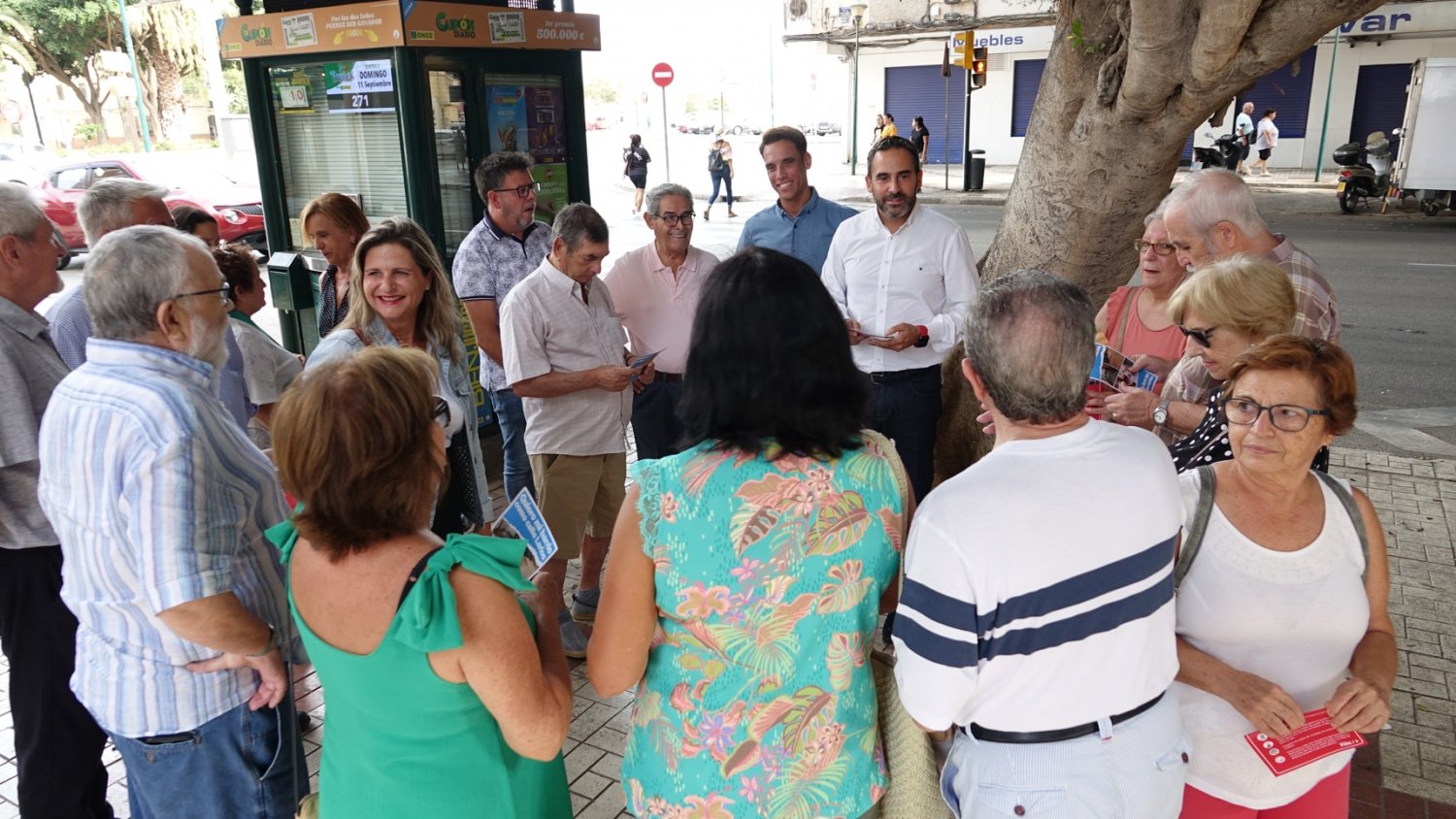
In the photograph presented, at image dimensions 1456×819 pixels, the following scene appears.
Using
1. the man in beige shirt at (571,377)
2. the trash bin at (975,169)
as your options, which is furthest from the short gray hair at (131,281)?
the trash bin at (975,169)

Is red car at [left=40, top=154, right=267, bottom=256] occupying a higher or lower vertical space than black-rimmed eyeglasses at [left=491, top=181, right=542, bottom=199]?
lower

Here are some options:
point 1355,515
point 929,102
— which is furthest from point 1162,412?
point 929,102

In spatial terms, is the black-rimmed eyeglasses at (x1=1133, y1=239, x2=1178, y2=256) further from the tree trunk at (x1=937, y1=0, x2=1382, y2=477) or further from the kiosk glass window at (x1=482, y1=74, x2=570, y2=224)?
the kiosk glass window at (x1=482, y1=74, x2=570, y2=224)

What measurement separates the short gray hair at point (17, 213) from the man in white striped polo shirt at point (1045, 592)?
103 inches

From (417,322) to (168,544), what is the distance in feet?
5.08

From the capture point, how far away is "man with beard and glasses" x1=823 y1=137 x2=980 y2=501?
4.12 meters

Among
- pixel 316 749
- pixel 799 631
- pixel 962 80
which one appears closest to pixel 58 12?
pixel 962 80

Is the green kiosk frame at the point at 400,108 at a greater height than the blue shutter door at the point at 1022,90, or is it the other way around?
the blue shutter door at the point at 1022,90

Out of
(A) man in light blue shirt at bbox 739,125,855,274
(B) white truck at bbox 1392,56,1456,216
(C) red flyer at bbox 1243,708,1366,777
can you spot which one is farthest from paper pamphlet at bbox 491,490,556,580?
(B) white truck at bbox 1392,56,1456,216

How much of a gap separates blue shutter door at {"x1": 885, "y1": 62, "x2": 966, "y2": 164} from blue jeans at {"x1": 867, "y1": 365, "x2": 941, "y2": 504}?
91.7 feet

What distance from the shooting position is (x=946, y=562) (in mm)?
1639

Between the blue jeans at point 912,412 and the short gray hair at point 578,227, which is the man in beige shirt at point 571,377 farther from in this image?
the blue jeans at point 912,412

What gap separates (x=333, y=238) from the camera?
4.11m

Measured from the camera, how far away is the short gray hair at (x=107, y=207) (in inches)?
141
